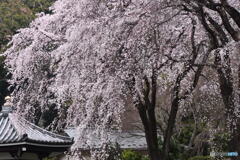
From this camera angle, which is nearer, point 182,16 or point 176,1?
point 176,1

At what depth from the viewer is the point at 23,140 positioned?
286 inches

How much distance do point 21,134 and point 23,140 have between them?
182mm

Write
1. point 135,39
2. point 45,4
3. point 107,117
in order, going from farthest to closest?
point 45,4
point 107,117
point 135,39

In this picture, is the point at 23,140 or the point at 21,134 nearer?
the point at 23,140

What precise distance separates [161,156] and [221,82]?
238 centimetres

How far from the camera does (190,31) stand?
28.6 feet

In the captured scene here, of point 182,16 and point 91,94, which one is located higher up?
point 182,16

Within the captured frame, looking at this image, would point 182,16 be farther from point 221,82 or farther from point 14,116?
point 14,116

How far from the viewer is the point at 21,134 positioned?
7398mm

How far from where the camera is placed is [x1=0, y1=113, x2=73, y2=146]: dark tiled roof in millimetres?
7348

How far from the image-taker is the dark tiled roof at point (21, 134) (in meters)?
7.35

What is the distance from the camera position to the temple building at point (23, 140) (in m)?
7.34

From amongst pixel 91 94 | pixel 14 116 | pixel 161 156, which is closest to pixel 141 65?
pixel 91 94

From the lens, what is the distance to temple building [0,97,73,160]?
734cm
